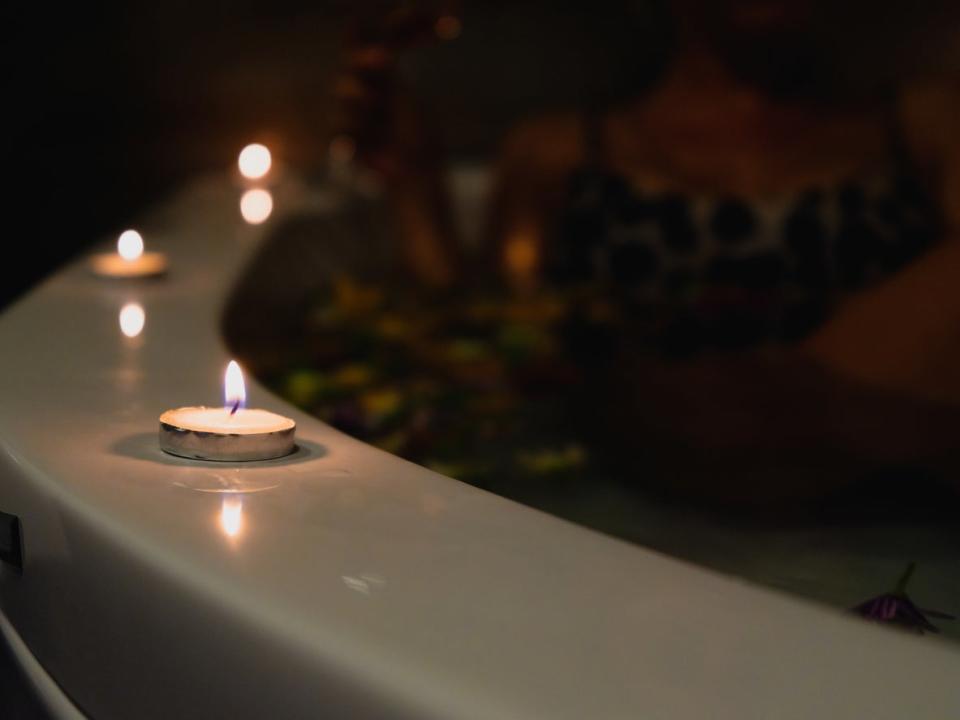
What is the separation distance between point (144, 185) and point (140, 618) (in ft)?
7.08

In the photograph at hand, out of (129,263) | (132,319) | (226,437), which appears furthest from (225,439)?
(129,263)

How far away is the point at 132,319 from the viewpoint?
3.19 ft

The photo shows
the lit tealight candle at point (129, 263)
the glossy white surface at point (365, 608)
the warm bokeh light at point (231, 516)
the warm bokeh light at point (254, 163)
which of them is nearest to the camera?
the glossy white surface at point (365, 608)

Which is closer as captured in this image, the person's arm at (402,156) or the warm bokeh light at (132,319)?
the warm bokeh light at (132,319)

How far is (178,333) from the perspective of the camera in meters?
0.92

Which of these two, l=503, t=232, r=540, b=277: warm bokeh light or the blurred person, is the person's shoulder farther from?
l=503, t=232, r=540, b=277: warm bokeh light

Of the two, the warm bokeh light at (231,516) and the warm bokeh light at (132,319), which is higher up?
the warm bokeh light at (132,319)

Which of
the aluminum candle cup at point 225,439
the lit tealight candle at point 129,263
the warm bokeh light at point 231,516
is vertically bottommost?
the warm bokeh light at point 231,516

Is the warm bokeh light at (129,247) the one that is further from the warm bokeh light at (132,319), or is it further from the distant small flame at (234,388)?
the distant small flame at (234,388)

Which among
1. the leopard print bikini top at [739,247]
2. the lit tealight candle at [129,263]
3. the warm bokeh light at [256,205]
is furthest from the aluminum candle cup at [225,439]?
the leopard print bikini top at [739,247]

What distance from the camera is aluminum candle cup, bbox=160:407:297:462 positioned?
60cm

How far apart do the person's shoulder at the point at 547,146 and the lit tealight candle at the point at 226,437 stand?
1.51 meters

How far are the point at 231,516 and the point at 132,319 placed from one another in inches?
19.4

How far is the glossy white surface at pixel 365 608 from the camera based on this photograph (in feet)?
1.25
